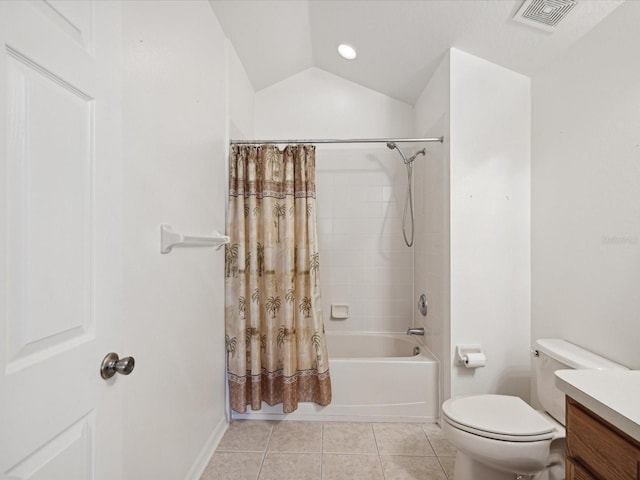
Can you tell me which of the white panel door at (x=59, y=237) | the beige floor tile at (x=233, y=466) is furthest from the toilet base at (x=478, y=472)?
the white panel door at (x=59, y=237)

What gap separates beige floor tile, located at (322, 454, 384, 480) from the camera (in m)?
1.70

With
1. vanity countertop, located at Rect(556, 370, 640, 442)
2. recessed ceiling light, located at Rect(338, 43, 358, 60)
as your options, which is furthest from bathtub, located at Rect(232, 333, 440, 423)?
recessed ceiling light, located at Rect(338, 43, 358, 60)

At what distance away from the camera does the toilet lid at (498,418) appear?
135 cm

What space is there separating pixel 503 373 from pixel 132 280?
6.74ft

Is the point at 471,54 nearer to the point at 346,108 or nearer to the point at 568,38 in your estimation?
the point at 568,38

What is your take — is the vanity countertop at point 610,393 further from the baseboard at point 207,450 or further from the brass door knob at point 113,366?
the baseboard at point 207,450

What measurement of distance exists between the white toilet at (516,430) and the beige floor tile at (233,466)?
0.99m

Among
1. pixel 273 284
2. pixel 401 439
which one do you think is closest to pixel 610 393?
pixel 401 439

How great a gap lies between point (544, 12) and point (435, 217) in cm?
121

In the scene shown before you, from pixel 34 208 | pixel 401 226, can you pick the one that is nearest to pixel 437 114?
pixel 401 226

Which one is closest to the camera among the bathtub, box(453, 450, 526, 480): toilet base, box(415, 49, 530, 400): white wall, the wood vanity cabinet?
the wood vanity cabinet

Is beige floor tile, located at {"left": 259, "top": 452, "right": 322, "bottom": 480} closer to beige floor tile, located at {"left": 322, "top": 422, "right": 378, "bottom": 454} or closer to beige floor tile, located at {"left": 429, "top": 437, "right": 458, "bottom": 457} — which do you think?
beige floor tile, located at {"left": 322, "top": 422, "right": 378, "bottom": 454}

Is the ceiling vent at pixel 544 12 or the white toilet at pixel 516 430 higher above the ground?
the ceiling vent at pixel 544 12

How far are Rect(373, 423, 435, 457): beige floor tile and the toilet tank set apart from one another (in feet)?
2.24
